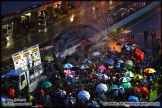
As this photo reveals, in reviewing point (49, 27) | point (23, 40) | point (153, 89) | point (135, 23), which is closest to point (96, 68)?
point (153, 89)

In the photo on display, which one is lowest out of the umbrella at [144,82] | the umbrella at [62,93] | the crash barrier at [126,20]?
the crash barrier at [126,20]

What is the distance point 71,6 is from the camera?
44.3 m

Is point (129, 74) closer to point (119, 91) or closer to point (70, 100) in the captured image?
point (119, 91)

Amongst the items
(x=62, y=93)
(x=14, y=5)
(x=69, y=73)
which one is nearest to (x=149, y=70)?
(x=69, y=73)

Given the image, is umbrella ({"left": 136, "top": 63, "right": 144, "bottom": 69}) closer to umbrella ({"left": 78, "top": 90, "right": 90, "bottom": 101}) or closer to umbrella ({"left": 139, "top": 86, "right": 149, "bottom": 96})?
umbrella ({"left": 139, "top": 86, "right": 149, "bottom": 96})

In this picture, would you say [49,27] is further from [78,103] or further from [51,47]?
[78,103]

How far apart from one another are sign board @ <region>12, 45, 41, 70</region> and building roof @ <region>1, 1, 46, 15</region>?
1031 cm

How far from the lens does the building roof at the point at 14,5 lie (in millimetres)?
34750

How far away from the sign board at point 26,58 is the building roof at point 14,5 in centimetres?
1031

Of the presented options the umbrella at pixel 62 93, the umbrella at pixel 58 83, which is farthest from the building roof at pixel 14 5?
the umbrella at pixel 62 93

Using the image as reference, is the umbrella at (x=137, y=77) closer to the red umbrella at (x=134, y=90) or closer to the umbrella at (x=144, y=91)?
the umbrella at (x=144, y=91)

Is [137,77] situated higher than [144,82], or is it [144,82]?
[144,82]

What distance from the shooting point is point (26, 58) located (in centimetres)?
2394

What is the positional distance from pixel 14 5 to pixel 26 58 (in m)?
13.4
